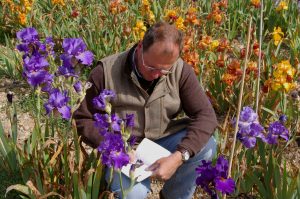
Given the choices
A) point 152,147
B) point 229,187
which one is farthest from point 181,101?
point 229,187

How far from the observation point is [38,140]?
7.51 ft

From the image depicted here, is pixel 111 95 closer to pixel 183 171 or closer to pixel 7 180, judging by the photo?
pixel 183 171

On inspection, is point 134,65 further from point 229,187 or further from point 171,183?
point 229,187

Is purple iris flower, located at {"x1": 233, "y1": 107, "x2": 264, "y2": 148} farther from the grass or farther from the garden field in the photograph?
the grass

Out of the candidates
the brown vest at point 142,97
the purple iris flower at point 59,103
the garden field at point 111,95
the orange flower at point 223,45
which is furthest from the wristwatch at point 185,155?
the orange flower at point 223,45

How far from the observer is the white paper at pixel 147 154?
83.4 inches

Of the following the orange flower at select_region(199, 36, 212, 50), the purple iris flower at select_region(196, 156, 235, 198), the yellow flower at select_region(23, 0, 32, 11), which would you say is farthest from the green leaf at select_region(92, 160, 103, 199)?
the yellow flower at select_region(23, 0, 32, 11)

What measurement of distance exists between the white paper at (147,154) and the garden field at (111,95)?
0.19 meters

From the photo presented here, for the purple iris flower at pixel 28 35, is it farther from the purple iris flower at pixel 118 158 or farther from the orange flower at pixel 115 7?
the orange flower at pixel 115 7

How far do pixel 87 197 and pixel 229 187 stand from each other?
782mm

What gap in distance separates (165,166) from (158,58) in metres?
0.52

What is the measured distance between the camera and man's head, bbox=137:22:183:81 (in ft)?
6.99

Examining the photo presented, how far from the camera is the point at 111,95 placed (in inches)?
68.5

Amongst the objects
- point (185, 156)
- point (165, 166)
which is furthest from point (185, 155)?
point (165, 166)
